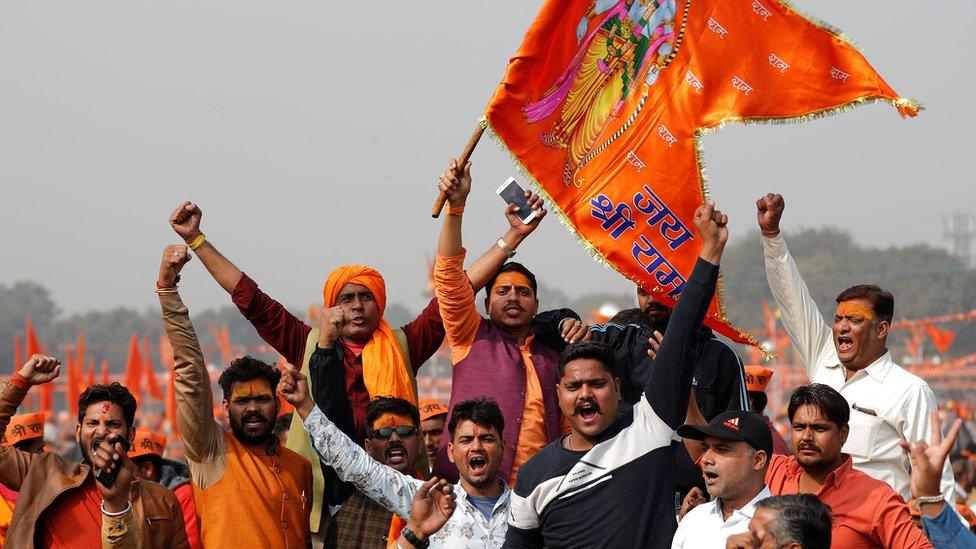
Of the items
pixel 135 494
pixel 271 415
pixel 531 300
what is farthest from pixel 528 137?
pixel 135 494

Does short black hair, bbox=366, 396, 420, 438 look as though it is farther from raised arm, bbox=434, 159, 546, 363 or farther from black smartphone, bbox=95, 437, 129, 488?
black smartphone, bbox=95, 437, 129, 488

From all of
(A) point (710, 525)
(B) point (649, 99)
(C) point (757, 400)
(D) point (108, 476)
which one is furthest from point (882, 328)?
(D) point (108, 476)

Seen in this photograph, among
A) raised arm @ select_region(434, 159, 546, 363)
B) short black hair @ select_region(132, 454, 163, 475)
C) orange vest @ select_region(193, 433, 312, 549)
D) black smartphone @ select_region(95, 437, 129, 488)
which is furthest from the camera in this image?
short black hair @ select_region(132, 454, 163, 475)

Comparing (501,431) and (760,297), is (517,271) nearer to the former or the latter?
(501,431)

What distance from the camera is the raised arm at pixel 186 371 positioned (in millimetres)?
6312

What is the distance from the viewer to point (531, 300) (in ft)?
22.6

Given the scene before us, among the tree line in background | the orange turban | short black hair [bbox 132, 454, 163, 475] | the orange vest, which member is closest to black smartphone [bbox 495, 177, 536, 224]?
the orange turban

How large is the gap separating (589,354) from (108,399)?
2334mm

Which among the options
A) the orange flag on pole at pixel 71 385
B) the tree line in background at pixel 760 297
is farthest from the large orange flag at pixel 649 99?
the tree line in background at pixel 760 297

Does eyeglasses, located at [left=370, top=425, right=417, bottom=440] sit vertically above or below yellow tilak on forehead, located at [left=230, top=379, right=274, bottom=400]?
below

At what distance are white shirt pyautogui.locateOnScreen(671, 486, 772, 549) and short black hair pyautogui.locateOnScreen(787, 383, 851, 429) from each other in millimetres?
458

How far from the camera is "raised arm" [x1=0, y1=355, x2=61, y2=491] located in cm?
638

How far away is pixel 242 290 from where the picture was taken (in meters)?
6.95

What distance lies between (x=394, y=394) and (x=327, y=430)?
942mm
